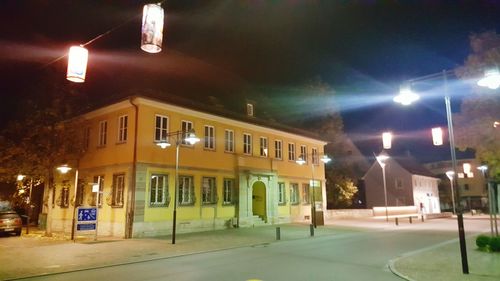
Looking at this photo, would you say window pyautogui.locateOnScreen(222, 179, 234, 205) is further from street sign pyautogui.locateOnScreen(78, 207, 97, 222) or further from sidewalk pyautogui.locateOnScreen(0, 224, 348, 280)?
street sign pyautogui.locateOnScreen(78, 207, 97, 222)

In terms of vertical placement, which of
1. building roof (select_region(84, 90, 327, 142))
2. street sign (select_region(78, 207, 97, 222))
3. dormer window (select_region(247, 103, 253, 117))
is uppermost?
dormer window (select_region(247, 103, 253, 117))

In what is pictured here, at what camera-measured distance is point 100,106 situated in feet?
74.6

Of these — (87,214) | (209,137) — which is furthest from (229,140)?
(87,214)

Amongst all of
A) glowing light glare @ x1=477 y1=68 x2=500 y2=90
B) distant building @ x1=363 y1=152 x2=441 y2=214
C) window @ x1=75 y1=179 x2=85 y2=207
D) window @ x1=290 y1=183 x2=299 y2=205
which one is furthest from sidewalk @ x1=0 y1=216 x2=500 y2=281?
distant building @ x1=363 y1=152 x2=441 y2=214

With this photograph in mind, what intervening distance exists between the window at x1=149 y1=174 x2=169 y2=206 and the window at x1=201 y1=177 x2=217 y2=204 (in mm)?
2927

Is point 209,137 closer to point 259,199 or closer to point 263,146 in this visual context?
point 263,146

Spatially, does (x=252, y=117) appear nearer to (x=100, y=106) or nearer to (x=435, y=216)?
(x=100, y=106)

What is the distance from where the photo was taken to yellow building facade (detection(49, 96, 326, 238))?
20.8 m

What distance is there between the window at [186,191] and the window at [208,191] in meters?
0.94

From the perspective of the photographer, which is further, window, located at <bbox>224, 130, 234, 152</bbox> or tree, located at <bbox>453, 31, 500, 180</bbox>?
window, located at <bbox>224, 130, 234, 152</bbox>

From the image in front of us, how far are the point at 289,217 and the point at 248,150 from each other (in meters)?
7.32

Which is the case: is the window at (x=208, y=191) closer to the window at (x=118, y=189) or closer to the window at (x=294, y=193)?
the window at (x=118, y=189)

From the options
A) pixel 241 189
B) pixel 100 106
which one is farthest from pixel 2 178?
pixel 241 189

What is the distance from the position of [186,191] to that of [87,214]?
629cm
